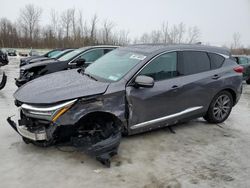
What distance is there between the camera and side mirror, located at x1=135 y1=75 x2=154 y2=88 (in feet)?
12.1

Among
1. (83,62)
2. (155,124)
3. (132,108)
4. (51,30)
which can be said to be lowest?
(155,124)

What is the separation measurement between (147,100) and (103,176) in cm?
141

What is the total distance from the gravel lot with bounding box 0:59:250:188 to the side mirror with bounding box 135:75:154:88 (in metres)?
1.03

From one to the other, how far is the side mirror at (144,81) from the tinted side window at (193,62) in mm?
986

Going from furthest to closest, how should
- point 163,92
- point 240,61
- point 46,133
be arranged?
1. point 240,61
2. point 163,92
3. point 46,133

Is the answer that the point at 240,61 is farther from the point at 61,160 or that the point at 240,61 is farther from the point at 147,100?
the point at 61,160

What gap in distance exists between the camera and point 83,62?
25.2ft

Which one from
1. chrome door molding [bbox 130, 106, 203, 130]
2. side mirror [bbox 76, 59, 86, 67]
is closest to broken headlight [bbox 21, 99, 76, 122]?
chrome door molding [bbox 130, 106, 203, 130]

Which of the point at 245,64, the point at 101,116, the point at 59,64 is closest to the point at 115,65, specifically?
the point at 101,116

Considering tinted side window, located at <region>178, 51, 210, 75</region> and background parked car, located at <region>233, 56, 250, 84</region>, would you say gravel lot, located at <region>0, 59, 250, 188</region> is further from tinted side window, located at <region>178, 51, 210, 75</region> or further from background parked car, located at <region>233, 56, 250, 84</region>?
background parked car, located at <region>233, 56, 250, 84</region>

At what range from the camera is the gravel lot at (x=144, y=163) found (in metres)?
3.02

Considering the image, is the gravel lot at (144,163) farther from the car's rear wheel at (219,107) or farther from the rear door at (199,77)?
the rear door at (199,77)

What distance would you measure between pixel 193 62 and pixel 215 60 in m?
0.64

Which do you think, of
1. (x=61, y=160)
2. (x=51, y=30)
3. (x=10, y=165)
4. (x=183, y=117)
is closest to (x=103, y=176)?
(x=61, y=160)
